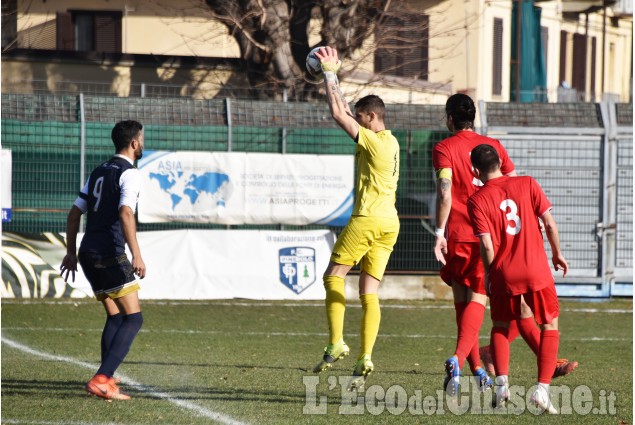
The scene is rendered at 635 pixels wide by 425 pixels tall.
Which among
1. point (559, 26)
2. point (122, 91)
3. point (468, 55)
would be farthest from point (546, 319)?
point (559, 26)

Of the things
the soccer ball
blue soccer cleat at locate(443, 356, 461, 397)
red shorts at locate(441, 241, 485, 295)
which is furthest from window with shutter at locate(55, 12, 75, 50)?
blue soccer cleat at locate(443, 356, 461, 397)

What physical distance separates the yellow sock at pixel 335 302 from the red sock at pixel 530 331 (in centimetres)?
134

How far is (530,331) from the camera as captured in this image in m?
7.82

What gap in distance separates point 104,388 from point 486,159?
3069 mm

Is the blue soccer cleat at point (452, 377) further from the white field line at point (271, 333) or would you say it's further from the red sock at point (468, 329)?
the white field line at point (271, 333)

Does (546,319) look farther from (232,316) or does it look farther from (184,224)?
(184,224)

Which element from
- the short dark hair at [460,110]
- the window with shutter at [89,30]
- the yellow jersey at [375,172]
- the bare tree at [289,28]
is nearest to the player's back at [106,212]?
the yellow jersey at [375,172]

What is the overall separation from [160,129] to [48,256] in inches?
105

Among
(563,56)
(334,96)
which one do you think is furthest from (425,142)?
(563,56)

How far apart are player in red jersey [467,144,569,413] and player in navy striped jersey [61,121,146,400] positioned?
2441mm

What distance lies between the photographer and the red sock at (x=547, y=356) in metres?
7.51

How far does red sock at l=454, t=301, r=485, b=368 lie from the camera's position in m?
7.91

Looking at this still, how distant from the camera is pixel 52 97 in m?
17.3

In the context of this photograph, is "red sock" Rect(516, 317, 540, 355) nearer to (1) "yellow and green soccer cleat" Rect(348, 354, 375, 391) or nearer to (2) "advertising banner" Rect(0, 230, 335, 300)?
(1) "yellow and green soccer cleat" Rect(348, 354, 375, 391)
